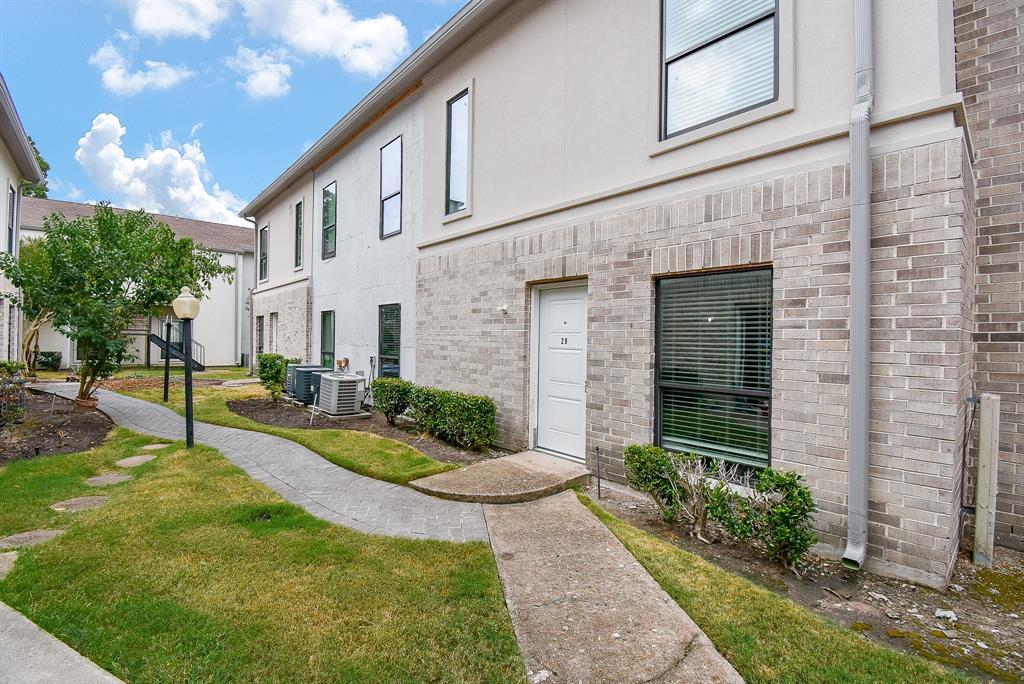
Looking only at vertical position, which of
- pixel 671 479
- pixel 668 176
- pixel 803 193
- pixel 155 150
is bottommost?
pixel 671 479

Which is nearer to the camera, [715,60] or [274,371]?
[715,60]

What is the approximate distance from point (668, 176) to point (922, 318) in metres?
2.55

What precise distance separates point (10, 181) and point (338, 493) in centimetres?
1445

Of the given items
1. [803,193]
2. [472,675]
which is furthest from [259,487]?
[803,193]

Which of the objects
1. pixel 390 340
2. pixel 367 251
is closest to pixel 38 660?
pixel 390 340

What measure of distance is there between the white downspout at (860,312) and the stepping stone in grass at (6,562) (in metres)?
5.93

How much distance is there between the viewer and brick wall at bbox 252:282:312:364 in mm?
13727

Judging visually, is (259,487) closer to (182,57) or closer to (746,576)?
(746,576)

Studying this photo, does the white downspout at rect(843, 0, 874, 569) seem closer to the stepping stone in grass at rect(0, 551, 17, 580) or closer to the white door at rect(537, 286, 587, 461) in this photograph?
the white door at rect(537, 286, 587, 461)

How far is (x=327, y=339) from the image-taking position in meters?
13.0

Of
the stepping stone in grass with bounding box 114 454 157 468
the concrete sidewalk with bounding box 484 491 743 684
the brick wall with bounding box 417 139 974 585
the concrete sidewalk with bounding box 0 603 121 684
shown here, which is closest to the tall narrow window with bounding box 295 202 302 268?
the stepping stone in grass with bounding box 114 454 157 468

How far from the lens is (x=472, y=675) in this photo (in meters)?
2.35

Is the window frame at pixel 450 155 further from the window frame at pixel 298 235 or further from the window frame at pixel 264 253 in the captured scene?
the window frame at pixel 264 253

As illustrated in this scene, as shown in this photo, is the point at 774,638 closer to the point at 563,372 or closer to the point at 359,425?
the point at 563,372
